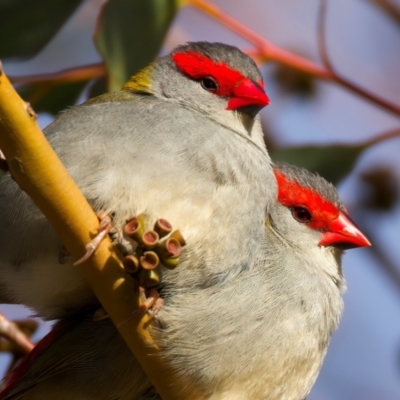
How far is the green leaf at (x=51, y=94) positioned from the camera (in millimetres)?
3496

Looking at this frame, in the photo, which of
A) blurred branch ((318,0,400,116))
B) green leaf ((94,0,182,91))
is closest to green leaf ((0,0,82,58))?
green leaf ((94,0,182,91))

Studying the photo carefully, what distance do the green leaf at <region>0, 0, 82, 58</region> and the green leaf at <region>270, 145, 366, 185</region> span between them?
3.63ft

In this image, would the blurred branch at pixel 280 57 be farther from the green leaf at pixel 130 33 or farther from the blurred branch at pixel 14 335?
the blurred branch at pixel 14 335

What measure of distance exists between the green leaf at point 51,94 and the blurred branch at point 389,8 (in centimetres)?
142

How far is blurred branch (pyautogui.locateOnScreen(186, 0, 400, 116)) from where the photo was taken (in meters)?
3.39

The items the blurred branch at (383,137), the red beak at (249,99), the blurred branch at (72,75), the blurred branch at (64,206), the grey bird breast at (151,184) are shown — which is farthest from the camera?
the blurred branch at (383,137)

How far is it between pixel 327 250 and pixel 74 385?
1118 mm

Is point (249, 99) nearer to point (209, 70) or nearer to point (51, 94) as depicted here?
point (209, 70)

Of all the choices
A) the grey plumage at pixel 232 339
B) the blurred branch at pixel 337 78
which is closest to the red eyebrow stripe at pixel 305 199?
the grey plumage at pixel 232 339

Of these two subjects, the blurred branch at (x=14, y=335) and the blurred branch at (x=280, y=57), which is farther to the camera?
the blurred branch at (x=280, y=57)

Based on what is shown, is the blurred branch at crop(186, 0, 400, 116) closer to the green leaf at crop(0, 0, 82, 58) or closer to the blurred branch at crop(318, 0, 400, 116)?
the blurred branch at crop(318, 0, 400, 116)

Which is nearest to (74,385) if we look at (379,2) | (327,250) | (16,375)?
(16,375)

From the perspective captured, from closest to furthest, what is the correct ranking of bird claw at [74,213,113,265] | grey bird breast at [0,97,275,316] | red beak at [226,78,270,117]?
bird claw at [74,213,113,265] < grey bird breast at [0,97,275,316] < red beak at [226,78,270,117]

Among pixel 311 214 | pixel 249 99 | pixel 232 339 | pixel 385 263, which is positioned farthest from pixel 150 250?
pixel 385 263
